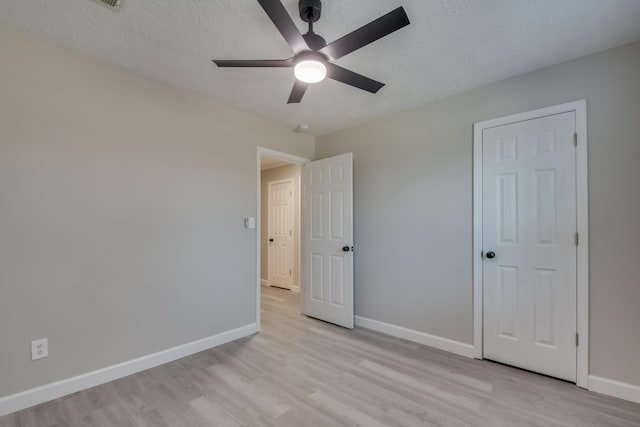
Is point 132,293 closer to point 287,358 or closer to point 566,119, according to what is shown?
point 287,358

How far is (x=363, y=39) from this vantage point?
154 cm

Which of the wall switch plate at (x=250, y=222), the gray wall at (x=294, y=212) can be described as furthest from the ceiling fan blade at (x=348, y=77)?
the gray wall at (x=294, y=212)

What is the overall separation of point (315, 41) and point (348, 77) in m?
0.36

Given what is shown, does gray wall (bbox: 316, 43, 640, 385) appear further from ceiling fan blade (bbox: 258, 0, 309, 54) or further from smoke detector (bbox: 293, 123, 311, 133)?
ceiling fan blade (bbox: 258, 0, 309, 54)

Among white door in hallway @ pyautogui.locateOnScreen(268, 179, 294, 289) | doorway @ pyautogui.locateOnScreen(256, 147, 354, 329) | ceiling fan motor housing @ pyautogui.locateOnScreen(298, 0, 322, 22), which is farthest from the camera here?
white door in hallway @ pyautogui.locateOnScreen(268, 179, 294, 289)

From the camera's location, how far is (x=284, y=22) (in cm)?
144

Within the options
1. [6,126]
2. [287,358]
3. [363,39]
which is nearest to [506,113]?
[363,39]

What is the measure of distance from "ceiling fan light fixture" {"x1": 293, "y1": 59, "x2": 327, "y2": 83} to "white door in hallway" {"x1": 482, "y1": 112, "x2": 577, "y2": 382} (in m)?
1.79

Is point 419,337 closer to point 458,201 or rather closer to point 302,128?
point 458,201

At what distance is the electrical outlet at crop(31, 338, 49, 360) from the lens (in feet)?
6.63

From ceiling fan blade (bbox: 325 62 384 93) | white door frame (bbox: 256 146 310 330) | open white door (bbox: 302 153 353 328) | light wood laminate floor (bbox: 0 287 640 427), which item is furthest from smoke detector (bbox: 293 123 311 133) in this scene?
light wood laminate floor (bbox: 0 287 640 427)

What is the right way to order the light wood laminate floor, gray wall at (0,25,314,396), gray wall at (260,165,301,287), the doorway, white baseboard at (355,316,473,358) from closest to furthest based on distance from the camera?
1. the light wood laminate floor
2. gray wall at (0,25,314,396)
3. white baseboard at (355,316,473,358)
4. the doorway
5. gray wall at (260,165,301,287)

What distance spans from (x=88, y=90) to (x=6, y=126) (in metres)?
0.57

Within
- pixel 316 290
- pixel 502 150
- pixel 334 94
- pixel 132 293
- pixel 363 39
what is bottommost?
pixel 316 290
